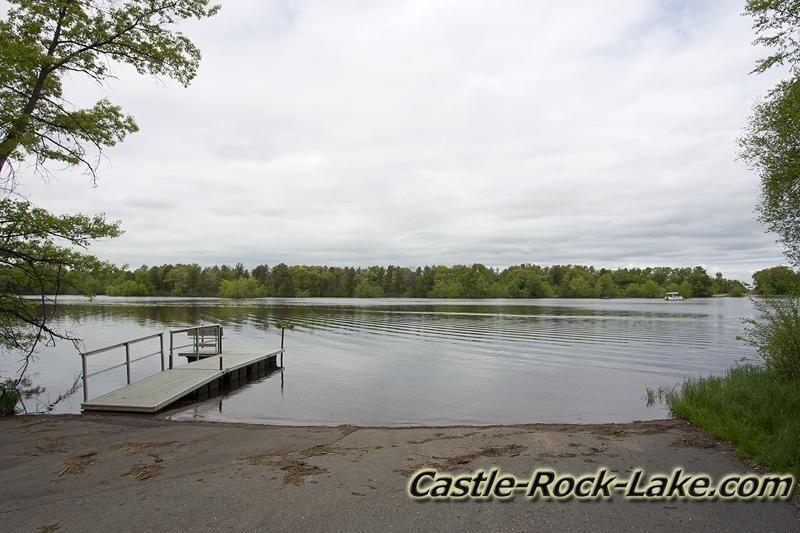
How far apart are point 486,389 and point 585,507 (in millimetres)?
11162

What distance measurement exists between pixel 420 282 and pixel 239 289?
169 feet

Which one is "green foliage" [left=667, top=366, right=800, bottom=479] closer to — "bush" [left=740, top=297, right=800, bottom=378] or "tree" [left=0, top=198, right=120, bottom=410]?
"bush" [left=740, top=297, right=800, bottom=378]

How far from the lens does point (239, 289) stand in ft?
443

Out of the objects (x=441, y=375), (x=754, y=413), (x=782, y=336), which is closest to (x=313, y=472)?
(x=754, y=413)

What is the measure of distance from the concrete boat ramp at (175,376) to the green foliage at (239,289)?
119 m

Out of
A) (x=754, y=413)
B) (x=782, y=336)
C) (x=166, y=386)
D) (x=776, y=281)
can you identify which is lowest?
(x=166, y=386)

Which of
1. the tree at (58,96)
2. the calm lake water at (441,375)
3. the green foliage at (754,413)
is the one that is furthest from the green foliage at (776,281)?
the tree at (58,96)

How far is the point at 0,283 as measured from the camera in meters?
11.0

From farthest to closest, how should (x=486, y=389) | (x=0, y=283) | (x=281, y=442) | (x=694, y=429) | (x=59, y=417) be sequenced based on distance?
1. (x=486, y=389)
2. (x=0, y=283)
3. (x=59, y=417)
4. (x=694, y=429)
5. (x=281, y=442)

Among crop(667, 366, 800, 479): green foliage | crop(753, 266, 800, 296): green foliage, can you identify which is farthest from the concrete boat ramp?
crop(753, 266, 800, 296): green foliage

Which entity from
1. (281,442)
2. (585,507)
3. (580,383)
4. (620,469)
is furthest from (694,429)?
(580,383)

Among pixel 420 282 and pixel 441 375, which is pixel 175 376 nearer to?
pixel 441 375

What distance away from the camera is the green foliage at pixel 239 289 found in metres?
135

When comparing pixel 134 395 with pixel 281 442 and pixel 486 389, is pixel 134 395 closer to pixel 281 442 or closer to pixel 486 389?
pixel 281 442
